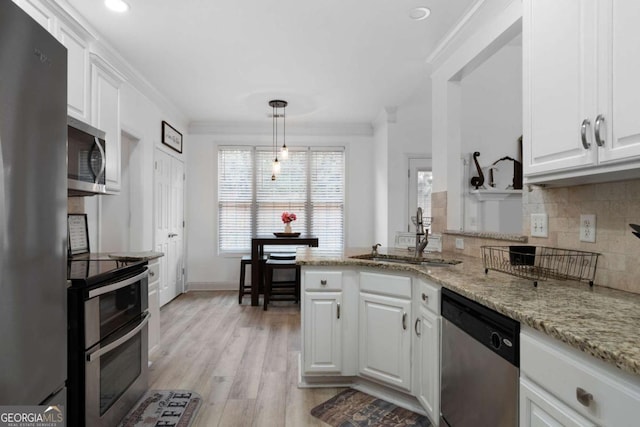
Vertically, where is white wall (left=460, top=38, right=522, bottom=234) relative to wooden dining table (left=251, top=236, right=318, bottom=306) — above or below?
above

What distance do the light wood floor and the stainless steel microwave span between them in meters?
1.44

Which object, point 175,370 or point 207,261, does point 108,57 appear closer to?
point 175,370

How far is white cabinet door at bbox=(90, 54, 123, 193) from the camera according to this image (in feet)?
8.57

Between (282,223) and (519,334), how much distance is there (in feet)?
15.4

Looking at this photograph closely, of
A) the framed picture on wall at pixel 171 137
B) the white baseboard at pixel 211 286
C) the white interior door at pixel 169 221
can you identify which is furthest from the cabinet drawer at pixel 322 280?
the white baseboard at pixel 211 286

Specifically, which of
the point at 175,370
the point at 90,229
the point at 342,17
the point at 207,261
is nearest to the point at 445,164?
the point at 342,17

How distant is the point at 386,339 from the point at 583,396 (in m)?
1.40

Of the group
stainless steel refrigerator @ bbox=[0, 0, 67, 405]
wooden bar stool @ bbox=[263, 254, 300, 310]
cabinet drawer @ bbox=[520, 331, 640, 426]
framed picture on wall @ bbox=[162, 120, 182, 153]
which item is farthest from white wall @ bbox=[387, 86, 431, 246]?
stainless steel refrigerator @ bbox=[0, 0, 67, 405]

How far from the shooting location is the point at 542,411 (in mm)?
1065

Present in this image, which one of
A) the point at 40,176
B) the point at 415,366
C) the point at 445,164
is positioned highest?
the point at 445,164

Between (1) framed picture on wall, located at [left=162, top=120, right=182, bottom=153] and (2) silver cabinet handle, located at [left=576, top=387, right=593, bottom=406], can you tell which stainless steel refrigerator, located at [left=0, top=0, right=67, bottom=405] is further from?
(1) framed picture on wall, located at [left=162, top=120, right=182, bottom=153]

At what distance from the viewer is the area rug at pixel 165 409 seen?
2035mm

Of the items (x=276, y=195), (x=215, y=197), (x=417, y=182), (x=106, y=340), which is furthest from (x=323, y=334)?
(x=215, y=197)

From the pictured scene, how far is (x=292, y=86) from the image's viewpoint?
4.00 meters
